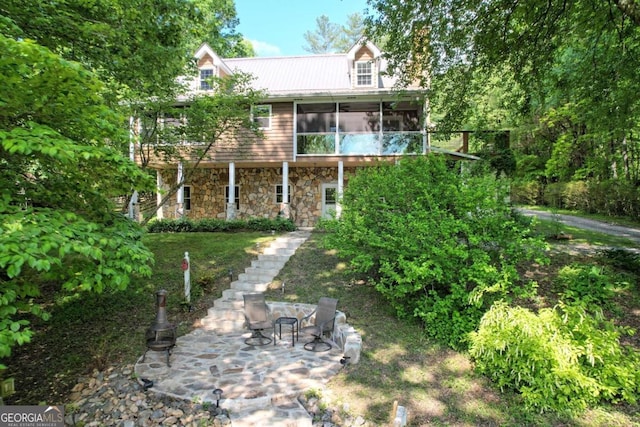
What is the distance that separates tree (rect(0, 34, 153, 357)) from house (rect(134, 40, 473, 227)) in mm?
9921

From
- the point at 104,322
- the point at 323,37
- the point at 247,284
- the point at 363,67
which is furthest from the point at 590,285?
the point at 323,37

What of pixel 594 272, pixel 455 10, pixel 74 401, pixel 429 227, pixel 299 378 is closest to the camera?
pixel 74 401

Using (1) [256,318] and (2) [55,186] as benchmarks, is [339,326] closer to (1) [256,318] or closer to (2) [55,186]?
(1) [256,318]

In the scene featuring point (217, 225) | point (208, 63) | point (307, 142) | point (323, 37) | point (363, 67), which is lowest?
point (217, 225)

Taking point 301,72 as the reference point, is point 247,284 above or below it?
below

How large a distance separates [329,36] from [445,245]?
127 feet

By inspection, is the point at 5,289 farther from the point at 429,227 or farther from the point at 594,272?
the point at 594,272

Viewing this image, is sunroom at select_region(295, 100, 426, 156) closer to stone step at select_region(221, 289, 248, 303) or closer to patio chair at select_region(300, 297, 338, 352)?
stone step at select_region(221, 289, 248, 303)

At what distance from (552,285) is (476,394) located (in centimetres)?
387

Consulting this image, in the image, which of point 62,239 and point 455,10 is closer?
point 62,239

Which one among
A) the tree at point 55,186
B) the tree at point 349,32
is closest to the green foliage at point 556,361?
the tree at point 55,186

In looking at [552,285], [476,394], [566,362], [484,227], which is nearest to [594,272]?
[552,285]

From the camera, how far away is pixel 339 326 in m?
5.74

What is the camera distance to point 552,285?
6.80m
